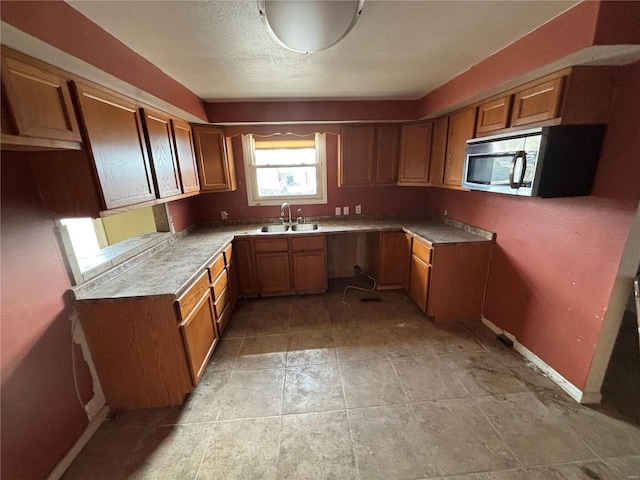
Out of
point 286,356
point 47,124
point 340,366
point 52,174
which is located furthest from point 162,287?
point 340,366

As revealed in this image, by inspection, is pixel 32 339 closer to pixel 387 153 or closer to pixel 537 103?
pixel 537 103

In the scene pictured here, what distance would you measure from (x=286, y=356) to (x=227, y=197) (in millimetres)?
2277

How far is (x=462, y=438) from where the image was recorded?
1602mm

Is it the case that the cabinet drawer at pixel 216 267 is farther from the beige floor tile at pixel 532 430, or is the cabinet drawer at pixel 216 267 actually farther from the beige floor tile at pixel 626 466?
the beige floor tile at pixel 626 466

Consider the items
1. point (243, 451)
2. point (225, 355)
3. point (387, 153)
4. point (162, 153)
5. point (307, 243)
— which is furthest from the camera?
point (387, 153)

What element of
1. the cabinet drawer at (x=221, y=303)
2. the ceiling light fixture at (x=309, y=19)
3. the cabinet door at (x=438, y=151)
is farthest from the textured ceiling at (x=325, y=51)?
the cabinet drawer at (x=221, y=303)

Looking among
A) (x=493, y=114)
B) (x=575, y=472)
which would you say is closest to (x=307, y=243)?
(x=493, y=114)

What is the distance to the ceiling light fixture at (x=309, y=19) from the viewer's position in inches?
45.1

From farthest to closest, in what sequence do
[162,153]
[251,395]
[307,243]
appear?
[307,243]
[162,153]
[251,395]

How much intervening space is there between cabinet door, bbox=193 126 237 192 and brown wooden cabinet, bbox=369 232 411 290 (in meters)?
2.10

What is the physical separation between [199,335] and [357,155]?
8.78 ft

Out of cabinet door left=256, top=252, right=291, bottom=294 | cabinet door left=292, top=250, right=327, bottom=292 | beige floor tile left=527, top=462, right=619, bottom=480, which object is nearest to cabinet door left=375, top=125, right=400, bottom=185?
cabinet door left=292, top=250, right=327, bottom=292

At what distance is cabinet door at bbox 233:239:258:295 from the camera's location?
3217mm

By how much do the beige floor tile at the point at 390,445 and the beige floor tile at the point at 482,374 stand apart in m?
0.59
